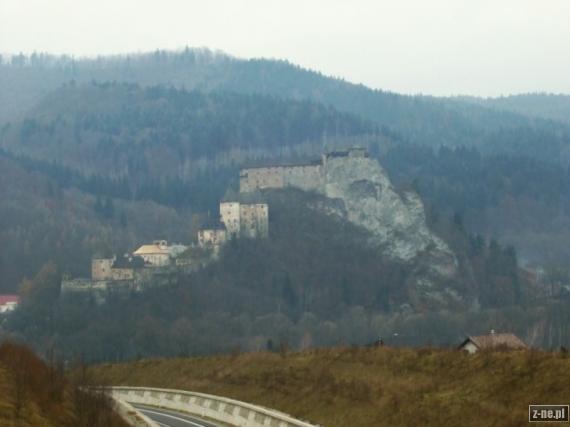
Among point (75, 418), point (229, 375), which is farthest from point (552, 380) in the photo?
point (229, 375)

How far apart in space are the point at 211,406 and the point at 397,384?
957 cm

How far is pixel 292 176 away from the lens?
17350 centimetres

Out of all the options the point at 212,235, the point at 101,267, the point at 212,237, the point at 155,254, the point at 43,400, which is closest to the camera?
the point at 43,400

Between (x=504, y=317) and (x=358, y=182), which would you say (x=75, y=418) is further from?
(x=358, y=182)

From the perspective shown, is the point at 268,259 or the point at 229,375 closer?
the point at 229,375

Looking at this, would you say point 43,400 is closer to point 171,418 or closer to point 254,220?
point 171,418

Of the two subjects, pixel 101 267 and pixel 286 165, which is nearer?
pixel 101 267

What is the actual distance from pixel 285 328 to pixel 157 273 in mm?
15943

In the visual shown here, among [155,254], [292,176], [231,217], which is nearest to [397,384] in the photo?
[155,254]

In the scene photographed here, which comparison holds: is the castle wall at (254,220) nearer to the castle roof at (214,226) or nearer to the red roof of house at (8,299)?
the castle roof at (214,226)

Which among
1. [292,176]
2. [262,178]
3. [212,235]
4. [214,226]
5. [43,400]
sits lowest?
[43,400]

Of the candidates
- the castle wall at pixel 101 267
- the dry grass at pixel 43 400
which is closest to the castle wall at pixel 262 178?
the castle wall at pixel 101 267

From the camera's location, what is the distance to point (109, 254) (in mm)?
153375

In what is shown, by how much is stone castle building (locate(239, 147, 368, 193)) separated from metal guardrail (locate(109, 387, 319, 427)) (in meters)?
115
